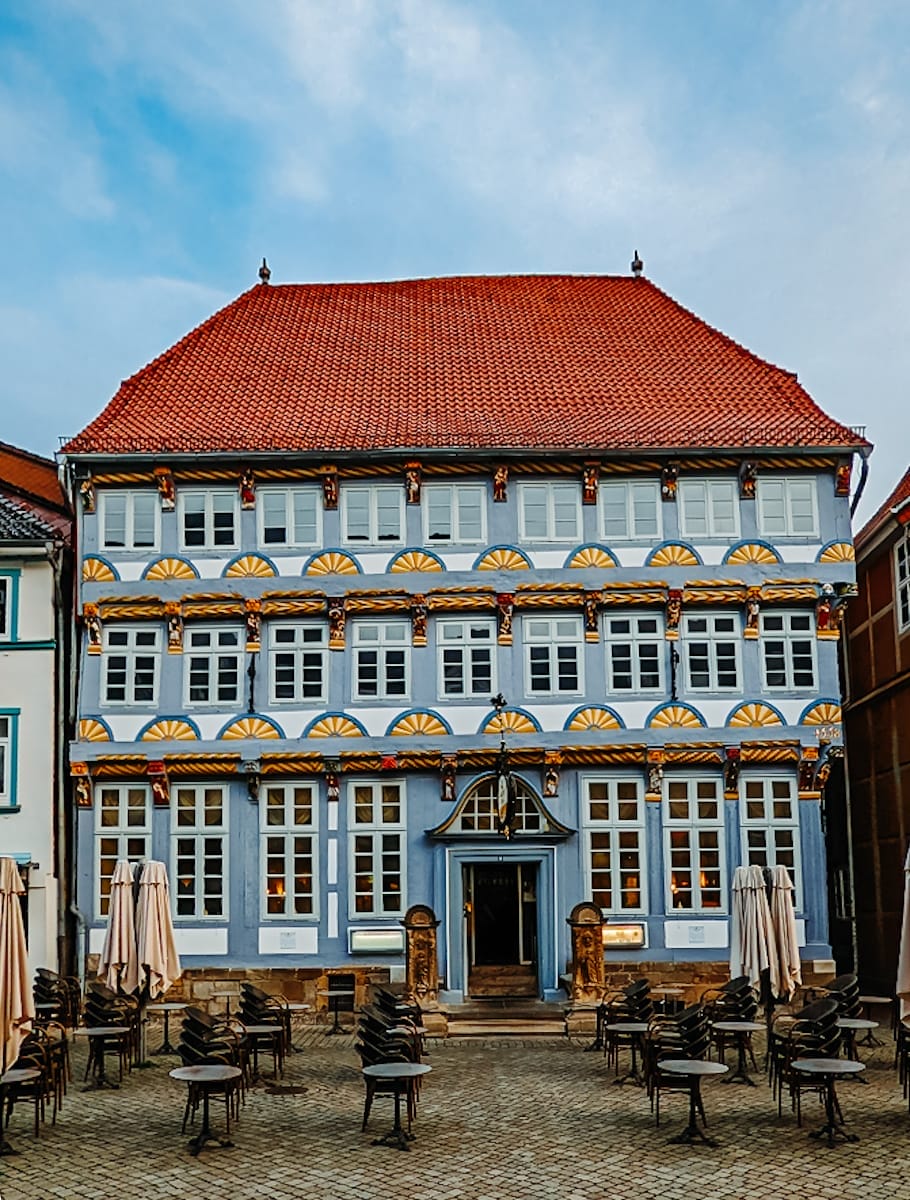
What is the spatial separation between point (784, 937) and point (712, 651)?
6.77 metres

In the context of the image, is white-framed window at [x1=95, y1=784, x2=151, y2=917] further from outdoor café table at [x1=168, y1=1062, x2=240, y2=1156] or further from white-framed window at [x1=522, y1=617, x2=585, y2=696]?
outdoor café table at [x1=168, y1=1062, x2=240, y2=1156]

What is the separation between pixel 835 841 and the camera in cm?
2794

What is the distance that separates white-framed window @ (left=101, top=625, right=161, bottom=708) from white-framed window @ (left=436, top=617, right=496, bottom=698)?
4654mm

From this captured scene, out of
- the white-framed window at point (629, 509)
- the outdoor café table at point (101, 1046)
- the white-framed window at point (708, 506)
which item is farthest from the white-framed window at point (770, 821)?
the outdoor café table at point (101, 1046)

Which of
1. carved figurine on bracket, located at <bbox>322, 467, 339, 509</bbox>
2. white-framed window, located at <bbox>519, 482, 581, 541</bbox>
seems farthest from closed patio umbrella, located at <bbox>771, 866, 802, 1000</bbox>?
carved figurine on bracket, located at <bbox>322, 467, 339, 509</bbox>

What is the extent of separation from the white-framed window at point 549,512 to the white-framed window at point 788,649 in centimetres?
350

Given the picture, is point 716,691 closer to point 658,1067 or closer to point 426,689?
point 426,689

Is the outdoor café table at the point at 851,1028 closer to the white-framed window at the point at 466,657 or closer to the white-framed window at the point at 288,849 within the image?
the white-framed window at the point at 466,657

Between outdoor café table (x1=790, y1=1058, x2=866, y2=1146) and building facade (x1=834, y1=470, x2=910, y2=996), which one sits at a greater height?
building facade (x1=834, y1=470, x2=910, y2=996)

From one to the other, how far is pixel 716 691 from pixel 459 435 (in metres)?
5.91

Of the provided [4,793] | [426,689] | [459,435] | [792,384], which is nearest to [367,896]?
[426,689]

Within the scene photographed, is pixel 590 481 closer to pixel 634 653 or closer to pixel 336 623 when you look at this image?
pixel 634 653

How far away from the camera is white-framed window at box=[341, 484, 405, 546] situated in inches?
928

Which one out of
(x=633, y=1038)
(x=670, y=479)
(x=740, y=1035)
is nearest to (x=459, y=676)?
(x=670, y=479)
